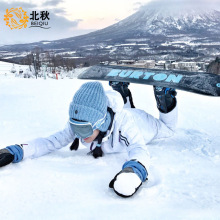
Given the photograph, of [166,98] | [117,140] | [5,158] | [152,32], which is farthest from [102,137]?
[152,32]

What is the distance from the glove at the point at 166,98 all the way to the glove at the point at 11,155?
1.02m

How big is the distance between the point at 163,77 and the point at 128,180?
1.17 m

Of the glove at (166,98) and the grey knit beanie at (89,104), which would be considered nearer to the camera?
the grey knit beanie at (89,104)

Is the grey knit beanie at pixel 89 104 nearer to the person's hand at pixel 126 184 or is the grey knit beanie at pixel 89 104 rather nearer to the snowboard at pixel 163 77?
the person's hand at pixel 126 184

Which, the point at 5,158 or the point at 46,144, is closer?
the point at 5,158

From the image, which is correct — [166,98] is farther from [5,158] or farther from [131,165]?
[5,158]

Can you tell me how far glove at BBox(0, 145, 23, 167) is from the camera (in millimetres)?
1173

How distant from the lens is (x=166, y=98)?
6.04ft

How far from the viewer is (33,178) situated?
1.09 m

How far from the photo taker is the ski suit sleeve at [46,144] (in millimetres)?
1322

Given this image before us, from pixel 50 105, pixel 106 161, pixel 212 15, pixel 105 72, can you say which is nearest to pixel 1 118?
pixel 50 105

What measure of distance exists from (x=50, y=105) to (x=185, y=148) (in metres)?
2.34

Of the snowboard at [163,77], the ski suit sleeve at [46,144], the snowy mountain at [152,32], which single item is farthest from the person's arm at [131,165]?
the snowy mountain at [152,32]

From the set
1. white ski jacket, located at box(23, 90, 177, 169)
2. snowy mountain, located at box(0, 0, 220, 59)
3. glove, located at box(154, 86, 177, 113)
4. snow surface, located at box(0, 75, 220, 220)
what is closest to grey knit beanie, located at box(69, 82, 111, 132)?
white ski jacket, located at box(23, 90, 177, 169)
